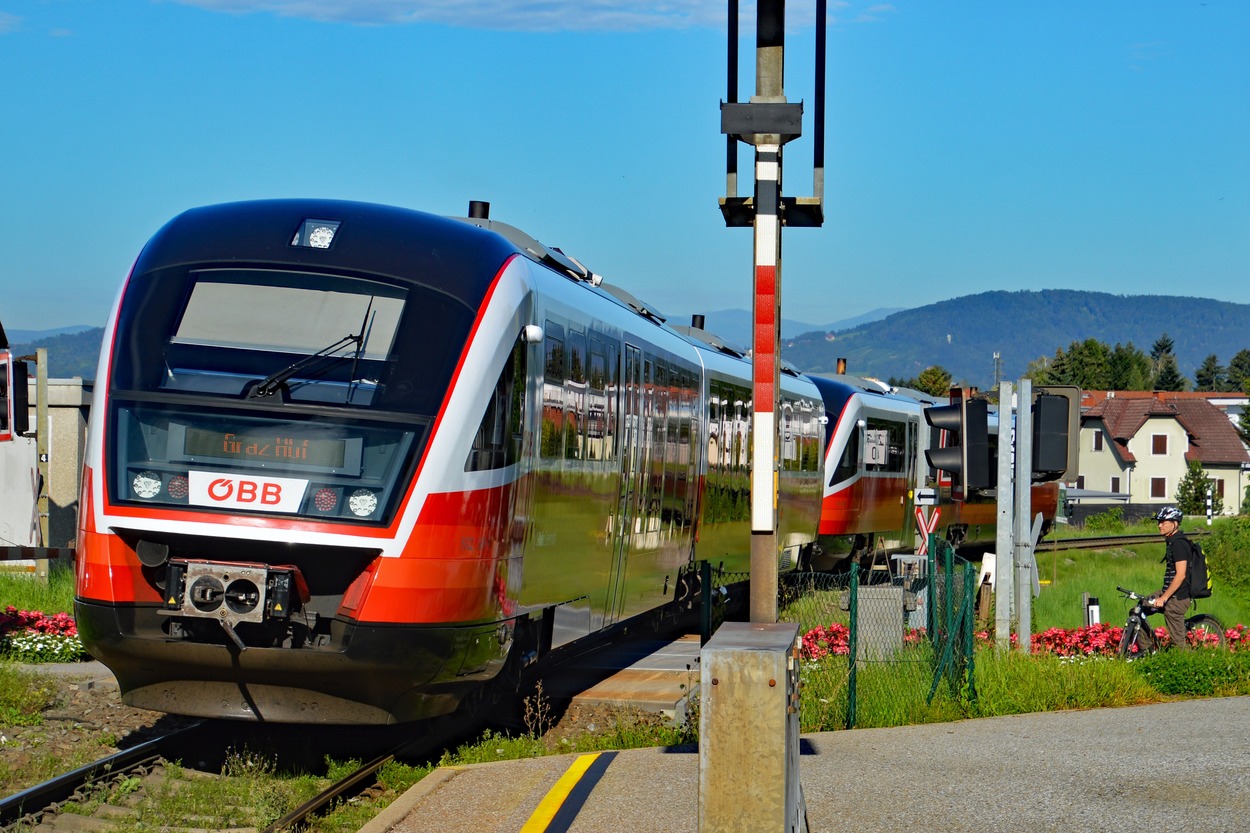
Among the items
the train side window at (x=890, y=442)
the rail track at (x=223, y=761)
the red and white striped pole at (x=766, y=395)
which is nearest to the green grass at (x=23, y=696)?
the rail track at (x=223, y=761)

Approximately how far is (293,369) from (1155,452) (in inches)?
4205

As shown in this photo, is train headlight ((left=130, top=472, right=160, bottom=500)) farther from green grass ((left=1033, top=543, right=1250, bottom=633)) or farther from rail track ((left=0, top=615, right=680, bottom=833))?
green grass ((left=1033, top=543, right=1250, bottom=633))

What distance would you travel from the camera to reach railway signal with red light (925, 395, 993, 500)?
1341 cm

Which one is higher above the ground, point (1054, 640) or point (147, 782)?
point (1054, 640)

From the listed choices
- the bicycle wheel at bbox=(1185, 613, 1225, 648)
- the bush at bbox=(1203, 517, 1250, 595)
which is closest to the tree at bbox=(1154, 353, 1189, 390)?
the bush at bbox=(1203, 517, 1250, 595)

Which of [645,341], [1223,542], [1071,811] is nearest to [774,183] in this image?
[1071,811]

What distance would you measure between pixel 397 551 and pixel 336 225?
7.35 ft

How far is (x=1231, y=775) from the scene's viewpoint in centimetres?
965

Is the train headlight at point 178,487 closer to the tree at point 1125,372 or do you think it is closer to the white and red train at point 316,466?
the white and red train at point 316,466

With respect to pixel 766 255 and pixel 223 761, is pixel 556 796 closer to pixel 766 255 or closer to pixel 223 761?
pixel 223 761

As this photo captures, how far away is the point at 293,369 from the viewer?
366 inches

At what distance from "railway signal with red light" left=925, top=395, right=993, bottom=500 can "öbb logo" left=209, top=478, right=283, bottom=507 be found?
6.21 meters

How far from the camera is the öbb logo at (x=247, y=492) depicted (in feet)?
29.6

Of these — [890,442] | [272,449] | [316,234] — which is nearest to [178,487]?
[272,449]
